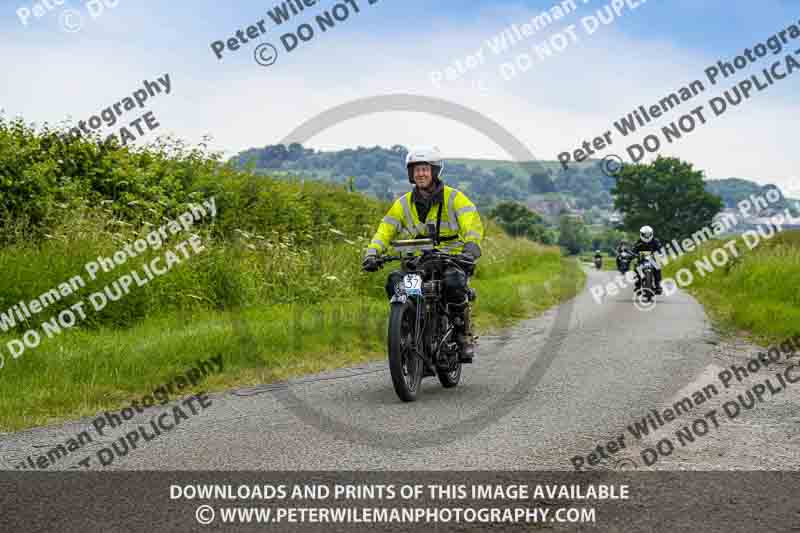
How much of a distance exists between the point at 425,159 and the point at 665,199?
90.2 meters

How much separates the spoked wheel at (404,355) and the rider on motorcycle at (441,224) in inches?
18.7

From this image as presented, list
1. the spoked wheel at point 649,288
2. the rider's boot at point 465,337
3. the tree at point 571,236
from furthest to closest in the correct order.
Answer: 1. the tree at point 571,236
2. the spoked wheel at point 649,288
3. the rider's boot at point 465,337

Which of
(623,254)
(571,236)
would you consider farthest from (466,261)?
(571,236)

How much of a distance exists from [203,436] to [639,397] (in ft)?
13.0

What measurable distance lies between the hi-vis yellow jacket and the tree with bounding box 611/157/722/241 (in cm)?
8542

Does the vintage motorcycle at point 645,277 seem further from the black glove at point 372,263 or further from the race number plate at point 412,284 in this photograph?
the race number plate at point 412,284

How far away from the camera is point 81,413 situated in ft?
22.9

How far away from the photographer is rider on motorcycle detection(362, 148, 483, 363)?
7824mm

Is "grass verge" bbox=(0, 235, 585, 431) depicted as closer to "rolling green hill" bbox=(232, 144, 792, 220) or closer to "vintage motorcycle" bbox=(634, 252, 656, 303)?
"rolling green hill" bbox=(232, 144, 792, 220)

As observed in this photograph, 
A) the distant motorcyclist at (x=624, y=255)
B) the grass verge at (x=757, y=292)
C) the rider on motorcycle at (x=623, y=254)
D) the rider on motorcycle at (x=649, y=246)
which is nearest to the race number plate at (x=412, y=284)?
the grass verge at (x=757, y=292)

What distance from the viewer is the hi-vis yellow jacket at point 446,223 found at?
790cm

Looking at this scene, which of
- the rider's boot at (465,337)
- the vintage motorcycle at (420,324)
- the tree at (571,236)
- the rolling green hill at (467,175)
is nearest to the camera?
the vintage motorcycle at (420,324)

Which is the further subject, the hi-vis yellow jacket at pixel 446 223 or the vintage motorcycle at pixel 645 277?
the vintage motorcycle at pixel 645 277

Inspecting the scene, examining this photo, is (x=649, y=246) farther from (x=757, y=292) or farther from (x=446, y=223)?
(x=446, y=223)
